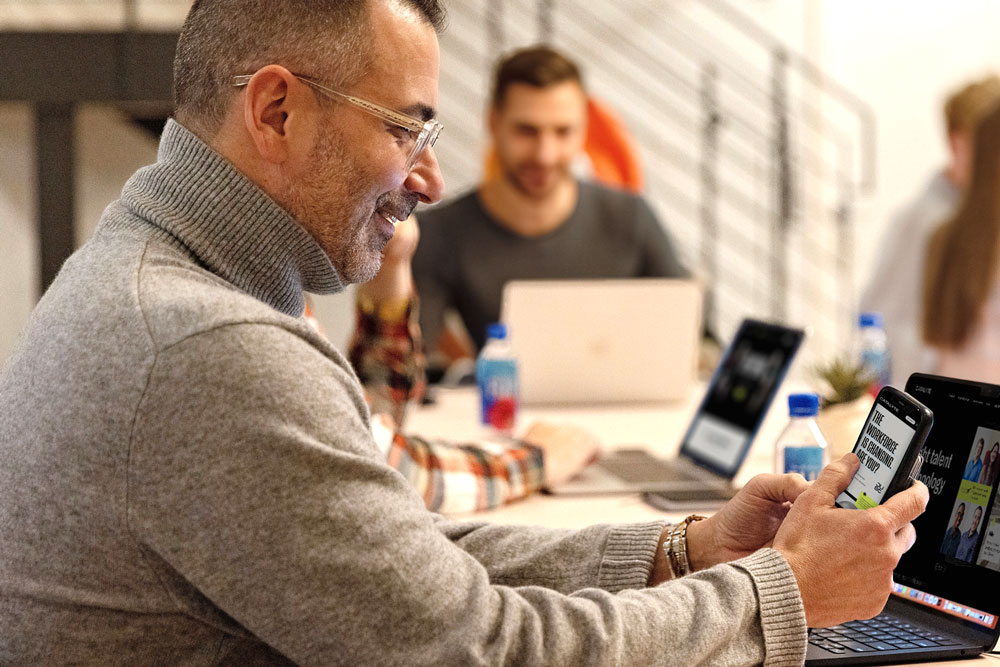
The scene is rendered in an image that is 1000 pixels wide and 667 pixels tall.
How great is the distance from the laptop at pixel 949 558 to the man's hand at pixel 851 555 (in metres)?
0.09

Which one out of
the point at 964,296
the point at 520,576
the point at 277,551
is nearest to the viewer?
the point at 277,551

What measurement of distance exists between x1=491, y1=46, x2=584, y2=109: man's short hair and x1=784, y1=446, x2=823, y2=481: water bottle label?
200cm

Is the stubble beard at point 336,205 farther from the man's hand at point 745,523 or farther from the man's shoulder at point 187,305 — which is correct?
the man's hand at point 745,523

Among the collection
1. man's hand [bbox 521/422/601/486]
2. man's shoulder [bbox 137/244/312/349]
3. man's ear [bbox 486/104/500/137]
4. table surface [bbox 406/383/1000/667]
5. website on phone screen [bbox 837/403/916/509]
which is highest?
man's shoulder [bbox 137/244/312/349]

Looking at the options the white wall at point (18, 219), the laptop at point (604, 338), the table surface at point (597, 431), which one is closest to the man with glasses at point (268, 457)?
the table surface at point (597, 431)

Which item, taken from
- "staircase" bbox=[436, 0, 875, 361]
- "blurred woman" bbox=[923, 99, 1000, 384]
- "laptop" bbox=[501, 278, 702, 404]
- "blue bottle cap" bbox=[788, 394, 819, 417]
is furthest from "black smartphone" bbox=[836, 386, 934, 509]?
"staircase" bbox=[436, 0, 875, 361]

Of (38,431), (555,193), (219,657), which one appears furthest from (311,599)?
(555,193)

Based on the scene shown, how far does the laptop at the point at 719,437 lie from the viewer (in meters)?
1.87

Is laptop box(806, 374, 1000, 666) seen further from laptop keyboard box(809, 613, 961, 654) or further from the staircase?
the staircase

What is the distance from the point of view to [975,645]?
1.11 m

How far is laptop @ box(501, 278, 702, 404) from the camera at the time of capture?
8.29ft

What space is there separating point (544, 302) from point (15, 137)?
5.31ft

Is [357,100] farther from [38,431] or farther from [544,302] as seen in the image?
[544,302]

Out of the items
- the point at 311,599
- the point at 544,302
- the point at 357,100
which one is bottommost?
the point at 544,302
